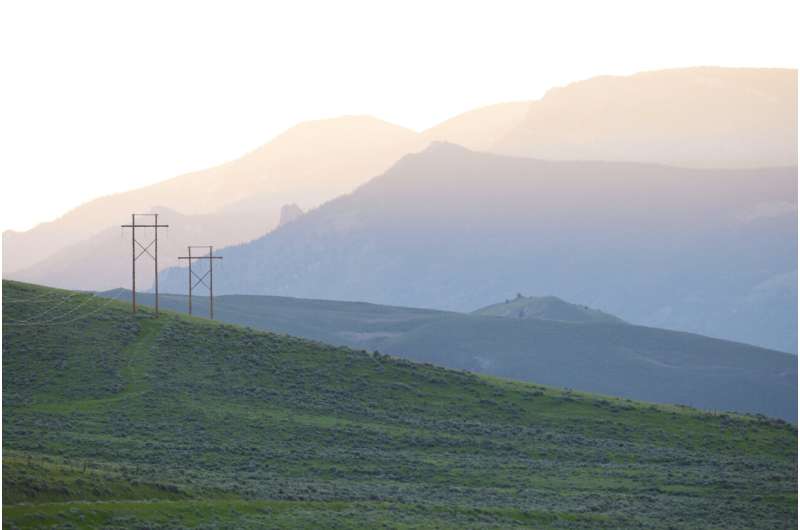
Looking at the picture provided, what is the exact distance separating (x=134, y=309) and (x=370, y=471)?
134 ft

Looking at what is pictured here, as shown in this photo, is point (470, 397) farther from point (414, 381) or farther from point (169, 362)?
point (169, 362)

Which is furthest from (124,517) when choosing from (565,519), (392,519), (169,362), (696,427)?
(696,427)

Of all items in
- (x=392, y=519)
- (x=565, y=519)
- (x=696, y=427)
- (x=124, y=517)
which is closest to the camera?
(x=124, y=517)

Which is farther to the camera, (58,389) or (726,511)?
(58,389)

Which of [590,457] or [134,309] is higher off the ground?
[134,309]

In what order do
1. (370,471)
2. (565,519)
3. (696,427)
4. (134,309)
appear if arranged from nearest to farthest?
(565,519) < (370,471) < (696,427) < (134,309)

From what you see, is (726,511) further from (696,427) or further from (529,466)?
(696,427)

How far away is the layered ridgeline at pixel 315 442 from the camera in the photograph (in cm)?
5719

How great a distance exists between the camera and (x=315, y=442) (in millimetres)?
83625

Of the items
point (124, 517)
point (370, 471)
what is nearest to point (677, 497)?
point (370, 471)

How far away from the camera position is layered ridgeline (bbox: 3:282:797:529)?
57.2 meters

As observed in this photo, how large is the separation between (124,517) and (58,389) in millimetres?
43265

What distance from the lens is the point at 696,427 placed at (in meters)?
98.7

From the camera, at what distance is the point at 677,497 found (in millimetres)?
72625
